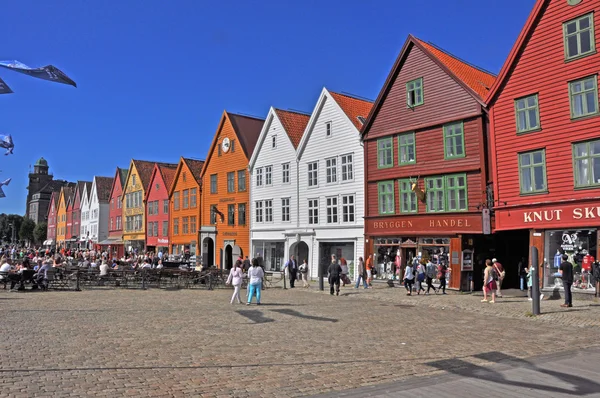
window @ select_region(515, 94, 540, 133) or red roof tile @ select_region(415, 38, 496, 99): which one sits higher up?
red roof tile @ select_region(415, 38, 496, 99)

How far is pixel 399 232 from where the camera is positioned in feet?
89.4

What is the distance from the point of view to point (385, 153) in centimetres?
2877

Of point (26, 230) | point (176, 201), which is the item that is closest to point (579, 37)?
point (176, 201)

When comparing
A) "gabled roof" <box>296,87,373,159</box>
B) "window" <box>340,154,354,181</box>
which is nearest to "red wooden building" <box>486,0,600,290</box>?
"window" <box>340,154,354,181</box>

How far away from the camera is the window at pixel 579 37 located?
20.1 metres

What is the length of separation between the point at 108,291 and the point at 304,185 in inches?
625

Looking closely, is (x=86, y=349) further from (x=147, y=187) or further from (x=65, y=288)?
(x=147, y=187)

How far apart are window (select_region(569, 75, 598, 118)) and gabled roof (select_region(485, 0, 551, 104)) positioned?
2937mm

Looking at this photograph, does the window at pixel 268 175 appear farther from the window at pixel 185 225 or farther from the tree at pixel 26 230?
the tree at pixel 26 230

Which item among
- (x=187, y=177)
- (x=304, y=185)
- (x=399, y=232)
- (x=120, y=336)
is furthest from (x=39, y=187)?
(x=120, y=336)

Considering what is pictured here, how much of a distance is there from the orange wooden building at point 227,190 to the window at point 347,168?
A: 1049cm

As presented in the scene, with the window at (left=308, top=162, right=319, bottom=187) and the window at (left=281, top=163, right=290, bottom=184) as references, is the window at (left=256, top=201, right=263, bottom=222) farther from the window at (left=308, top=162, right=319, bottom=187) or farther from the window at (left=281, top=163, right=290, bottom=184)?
the window at (left=308, top=162, right=319, bottom=187)

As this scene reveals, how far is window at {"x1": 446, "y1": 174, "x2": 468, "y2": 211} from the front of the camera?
2459cm

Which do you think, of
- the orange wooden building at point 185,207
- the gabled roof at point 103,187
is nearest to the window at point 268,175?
the orange wooden building at point 185,207
